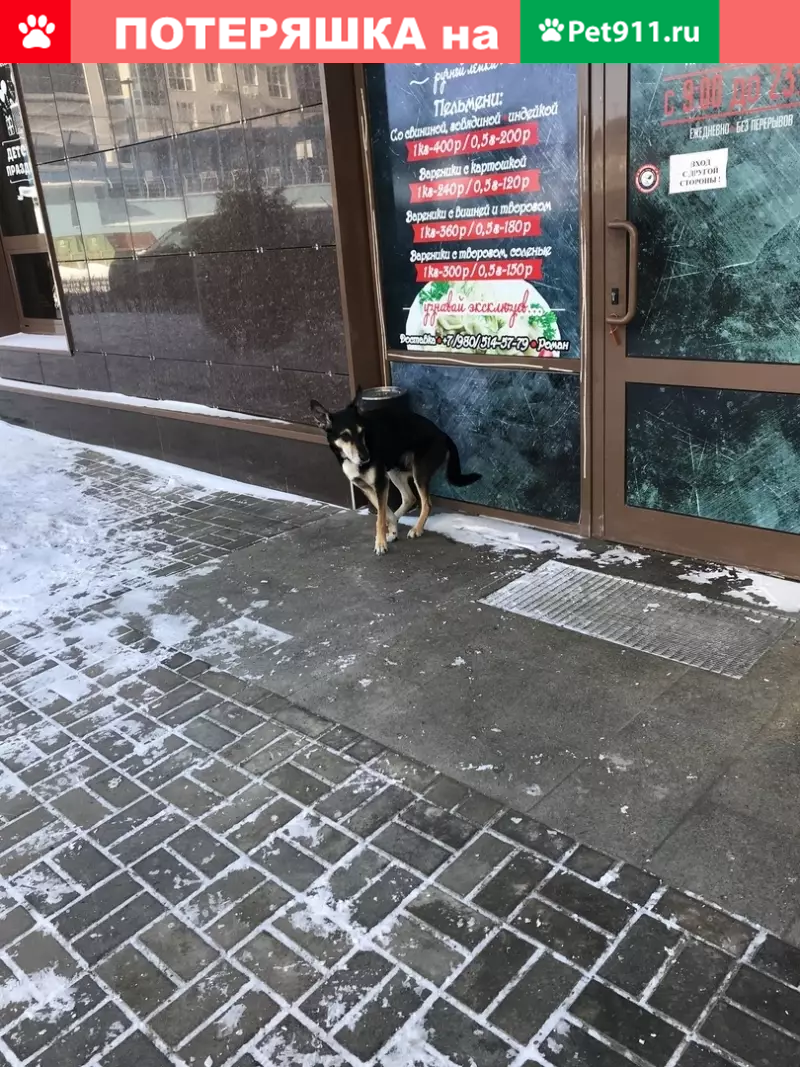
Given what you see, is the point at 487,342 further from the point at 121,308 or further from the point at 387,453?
the point at 121,308

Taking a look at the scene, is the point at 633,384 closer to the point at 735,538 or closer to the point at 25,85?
the point at 735,538

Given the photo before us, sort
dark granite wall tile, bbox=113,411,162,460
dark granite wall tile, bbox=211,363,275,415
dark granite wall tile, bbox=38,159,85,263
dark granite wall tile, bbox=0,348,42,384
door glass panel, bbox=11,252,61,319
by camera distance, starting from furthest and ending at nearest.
Answer: door glass panel, bbox=11,252,61,319, dark granite wall tile, bbox=0,348,42,384, dark granite wall tile, bbox=38,159,85,263, dark granite wall tile, bbox=113,411,162,460, dark granite wall tile, bbox=211,363,275,415

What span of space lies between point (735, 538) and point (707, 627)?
31.6 inches

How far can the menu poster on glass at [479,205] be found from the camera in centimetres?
473

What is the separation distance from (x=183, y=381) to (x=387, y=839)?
5539mm

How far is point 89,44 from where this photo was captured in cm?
405

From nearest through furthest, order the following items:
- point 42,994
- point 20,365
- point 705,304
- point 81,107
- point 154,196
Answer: point 42,994 < point 705,304 < point 154,196 < point 81,107 < point 20,365

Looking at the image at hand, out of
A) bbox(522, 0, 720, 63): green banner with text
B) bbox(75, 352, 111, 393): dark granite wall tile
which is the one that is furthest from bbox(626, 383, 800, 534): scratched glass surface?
bbox(75, 352, 111, 393): dark granite wall tile

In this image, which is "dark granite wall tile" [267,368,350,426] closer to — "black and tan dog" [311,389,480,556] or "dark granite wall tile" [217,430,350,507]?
"dark granite wall tile" [217,430,350,507]

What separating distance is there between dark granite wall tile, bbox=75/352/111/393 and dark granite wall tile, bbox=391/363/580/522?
12.6ft

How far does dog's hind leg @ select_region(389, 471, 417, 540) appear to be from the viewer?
5.64 meters

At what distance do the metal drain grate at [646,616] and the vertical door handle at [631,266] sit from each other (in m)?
1.45

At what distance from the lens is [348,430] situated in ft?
16.6

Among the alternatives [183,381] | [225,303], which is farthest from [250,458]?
[225,303]
